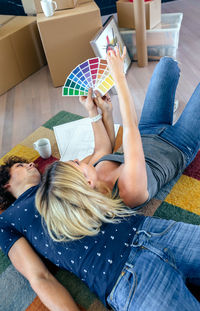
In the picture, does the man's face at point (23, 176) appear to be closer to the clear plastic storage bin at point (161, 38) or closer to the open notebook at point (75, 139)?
the open notebook at point (75, 139)

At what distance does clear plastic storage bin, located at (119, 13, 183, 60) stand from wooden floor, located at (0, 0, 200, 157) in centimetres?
11

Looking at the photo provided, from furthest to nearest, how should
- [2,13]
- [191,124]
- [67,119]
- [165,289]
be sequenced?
[2,13]
[67,119]
[191,124]
[165,289]

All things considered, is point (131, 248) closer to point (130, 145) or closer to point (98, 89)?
point (130, 145)

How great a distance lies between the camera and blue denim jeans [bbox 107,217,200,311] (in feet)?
2.90

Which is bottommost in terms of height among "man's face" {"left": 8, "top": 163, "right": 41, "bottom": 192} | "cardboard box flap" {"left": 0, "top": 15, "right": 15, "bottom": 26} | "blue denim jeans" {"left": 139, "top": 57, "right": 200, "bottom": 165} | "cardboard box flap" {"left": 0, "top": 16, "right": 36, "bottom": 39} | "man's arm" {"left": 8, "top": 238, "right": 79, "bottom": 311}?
"man's arm" {"left": 8, "top": 238, "right": 79, "bottom": 311}

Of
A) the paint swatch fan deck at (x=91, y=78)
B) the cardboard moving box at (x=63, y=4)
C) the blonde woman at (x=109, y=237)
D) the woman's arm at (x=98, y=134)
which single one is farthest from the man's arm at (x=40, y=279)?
the cardboard moving box at (x=63, y=4)

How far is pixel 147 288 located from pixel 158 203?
0.62 metres

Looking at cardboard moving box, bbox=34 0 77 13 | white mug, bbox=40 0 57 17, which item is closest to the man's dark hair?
white mug, bbox=40 0 57 17

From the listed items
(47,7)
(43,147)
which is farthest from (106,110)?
(47,7)

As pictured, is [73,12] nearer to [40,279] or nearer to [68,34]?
[68,34]

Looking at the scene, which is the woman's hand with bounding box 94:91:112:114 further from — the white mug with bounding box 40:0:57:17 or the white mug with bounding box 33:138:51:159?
the white mug with bounding box 40:0:57:17

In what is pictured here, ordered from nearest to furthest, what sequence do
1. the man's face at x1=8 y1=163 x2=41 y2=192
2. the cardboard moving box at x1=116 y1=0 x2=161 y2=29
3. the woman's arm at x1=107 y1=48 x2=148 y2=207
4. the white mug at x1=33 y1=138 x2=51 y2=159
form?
the woman's arm at x1=107 y1=48 x2=148 y2=207 → the man's face at x1=8 y1=163 x2=41 y2=192 → the white mug at x1=33 y1=138 x2=51 y2=159 → the cardboard moving box at x1=116 y1=0 x2=161 y2=29

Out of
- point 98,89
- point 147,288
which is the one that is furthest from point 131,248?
point 98,89

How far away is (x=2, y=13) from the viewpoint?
335 cm
